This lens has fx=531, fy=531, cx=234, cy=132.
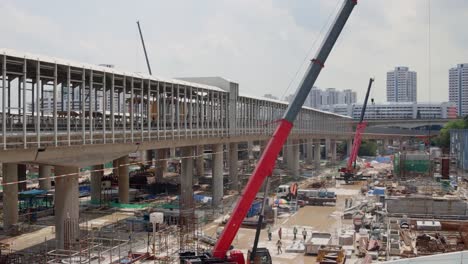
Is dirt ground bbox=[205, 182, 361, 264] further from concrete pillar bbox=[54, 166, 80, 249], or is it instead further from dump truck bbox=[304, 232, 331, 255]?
concrete pillar bbox=[54, 166, 80, 249]

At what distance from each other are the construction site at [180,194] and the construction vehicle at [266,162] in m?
0.04

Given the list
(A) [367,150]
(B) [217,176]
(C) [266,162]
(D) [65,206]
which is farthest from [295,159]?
(C) [266,162]

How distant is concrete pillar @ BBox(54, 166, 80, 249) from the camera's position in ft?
95.5

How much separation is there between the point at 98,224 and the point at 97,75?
13.0 meters

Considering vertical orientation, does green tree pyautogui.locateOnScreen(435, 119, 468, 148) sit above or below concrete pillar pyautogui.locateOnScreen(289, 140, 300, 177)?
above

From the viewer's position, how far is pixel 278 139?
21.1 metres

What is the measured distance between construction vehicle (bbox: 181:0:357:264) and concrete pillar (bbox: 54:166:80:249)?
1152 centimetres

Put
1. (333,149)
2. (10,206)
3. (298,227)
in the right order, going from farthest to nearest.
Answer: (333,149), (298,227), (10,206)

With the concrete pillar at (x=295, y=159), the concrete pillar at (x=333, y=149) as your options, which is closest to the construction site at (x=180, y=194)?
the concrete pillar at (x=295, y=159)

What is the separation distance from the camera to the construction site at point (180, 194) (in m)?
23.7

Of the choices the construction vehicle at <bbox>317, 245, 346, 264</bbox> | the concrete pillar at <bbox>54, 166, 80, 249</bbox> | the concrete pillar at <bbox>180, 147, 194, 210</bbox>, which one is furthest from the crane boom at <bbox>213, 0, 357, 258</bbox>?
the concrete pillar at <bbox>180, 147, 194, 210</bbox>

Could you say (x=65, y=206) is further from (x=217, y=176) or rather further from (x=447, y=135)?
(x=447, y=135)

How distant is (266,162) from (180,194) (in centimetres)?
2580

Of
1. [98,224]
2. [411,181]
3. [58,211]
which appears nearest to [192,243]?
[58,211]
